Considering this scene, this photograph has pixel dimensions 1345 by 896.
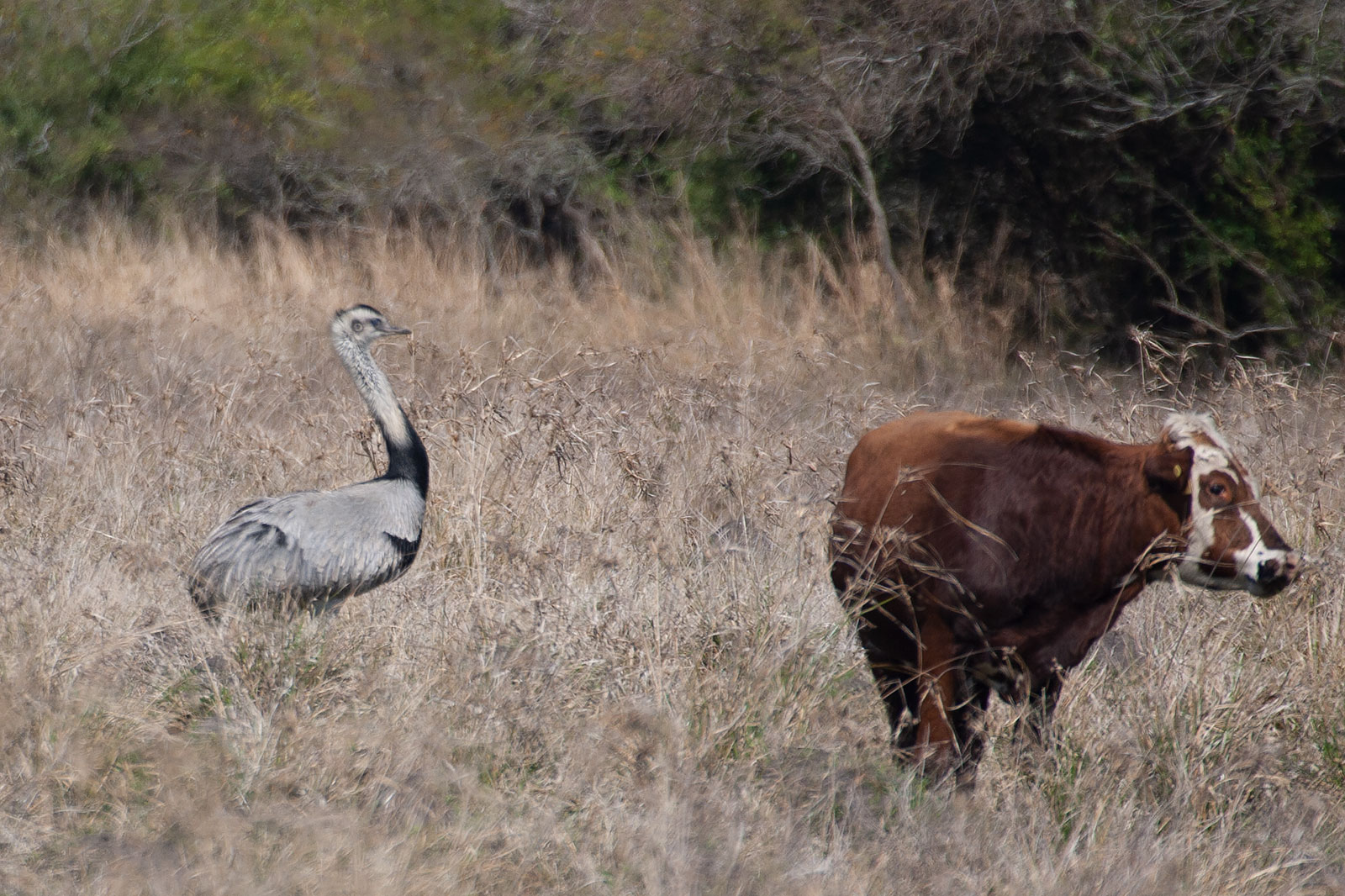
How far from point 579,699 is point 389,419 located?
200cm

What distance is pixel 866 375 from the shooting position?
8.80 metres

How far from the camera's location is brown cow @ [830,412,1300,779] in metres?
3.18

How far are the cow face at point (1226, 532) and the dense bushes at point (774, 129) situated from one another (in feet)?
13.6

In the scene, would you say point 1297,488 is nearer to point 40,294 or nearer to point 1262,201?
point 1262,201

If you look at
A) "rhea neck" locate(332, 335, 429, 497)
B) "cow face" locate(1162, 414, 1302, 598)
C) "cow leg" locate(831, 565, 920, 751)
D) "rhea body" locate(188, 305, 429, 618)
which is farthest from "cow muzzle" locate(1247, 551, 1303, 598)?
"rhea neck" locate(332, 335, 429, 497)

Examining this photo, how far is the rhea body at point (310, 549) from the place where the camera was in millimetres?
4250

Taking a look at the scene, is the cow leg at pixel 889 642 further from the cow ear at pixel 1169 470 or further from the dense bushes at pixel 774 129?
the dense bushes at pixel 774 129

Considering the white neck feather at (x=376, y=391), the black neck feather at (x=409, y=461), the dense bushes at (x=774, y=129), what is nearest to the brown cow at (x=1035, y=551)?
the black neck feather at (x=409, y=461)

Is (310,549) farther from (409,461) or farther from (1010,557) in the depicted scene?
(1010,557)

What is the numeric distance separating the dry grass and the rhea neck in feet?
0.73

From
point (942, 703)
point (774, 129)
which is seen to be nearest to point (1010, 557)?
point (942, 703)

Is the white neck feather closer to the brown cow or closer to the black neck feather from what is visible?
the black neck feather

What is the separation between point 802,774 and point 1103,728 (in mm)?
851

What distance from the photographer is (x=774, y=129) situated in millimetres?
10188
